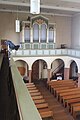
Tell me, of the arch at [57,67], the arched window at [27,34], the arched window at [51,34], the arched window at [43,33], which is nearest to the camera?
the arched window at [27,34]

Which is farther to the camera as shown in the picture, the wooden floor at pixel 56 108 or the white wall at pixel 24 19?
the white wall at pixel 24 19

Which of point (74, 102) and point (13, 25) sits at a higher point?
point (13, 25)

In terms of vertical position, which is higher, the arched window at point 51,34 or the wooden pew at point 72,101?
the arched window at point 51,34

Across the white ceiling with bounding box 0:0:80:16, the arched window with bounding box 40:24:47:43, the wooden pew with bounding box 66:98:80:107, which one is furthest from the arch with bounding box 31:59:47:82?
the wooden pew with bounding box 66:98:80:107

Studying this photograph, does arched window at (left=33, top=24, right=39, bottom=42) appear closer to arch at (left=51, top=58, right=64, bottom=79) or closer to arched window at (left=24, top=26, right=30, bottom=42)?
arched window at (left=24, top=26, right=30, bottom=42)

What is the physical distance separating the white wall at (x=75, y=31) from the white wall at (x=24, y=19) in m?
0.57

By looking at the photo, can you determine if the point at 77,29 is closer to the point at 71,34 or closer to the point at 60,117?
the point at 71,34

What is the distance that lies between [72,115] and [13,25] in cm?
1130

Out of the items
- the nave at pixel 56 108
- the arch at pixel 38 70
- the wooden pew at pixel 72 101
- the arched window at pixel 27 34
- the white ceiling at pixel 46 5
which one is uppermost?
the white ceiling at pixel 46 5

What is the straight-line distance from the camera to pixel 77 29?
18328 millimetres

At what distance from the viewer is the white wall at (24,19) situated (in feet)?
56.3

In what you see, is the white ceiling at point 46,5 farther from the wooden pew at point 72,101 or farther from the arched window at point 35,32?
the wooden pew at point 72,101

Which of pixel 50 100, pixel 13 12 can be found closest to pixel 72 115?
pixel 50 100

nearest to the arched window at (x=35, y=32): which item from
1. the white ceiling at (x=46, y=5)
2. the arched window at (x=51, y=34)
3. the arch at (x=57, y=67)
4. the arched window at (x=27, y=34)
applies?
Result: the arched window at (x=27, y=34)
